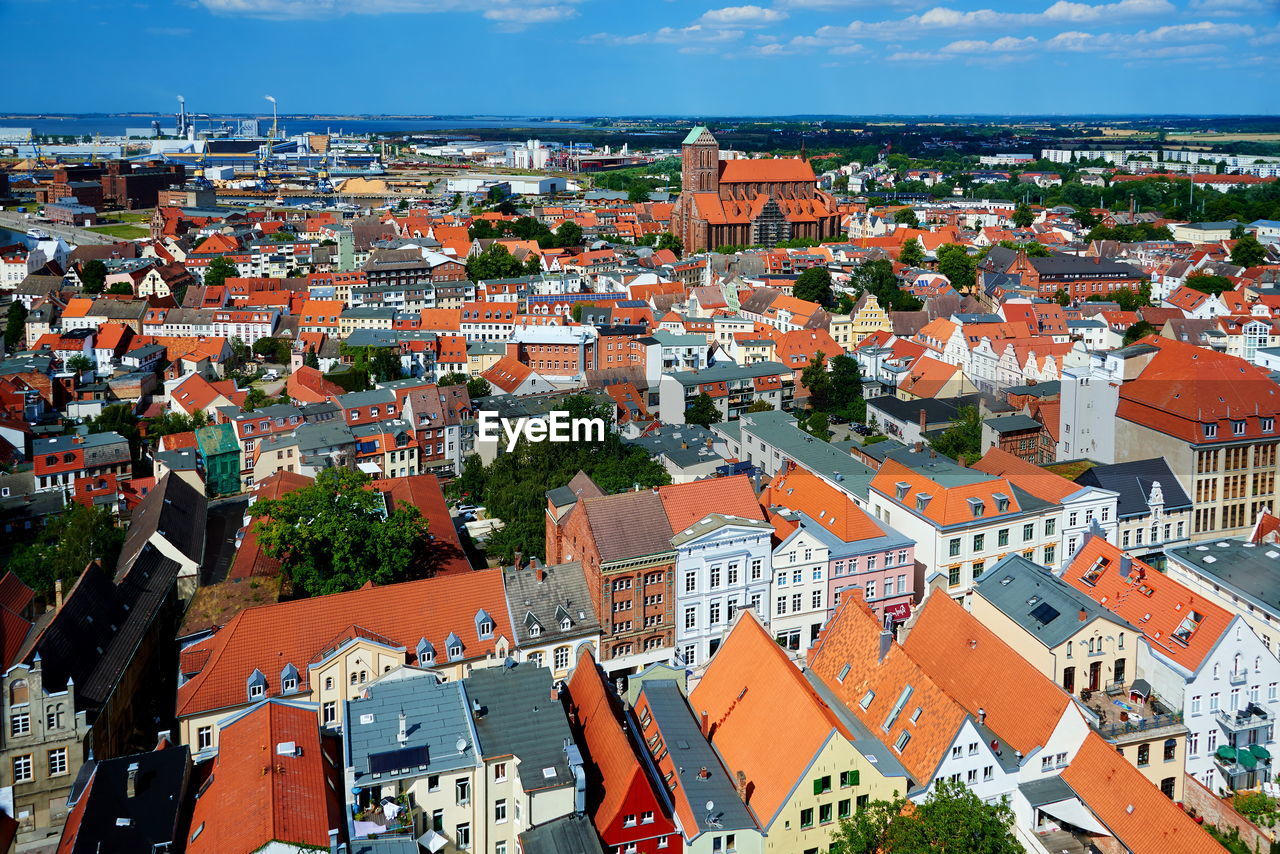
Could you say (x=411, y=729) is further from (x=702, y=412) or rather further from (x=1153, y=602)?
(x=702, y=412)

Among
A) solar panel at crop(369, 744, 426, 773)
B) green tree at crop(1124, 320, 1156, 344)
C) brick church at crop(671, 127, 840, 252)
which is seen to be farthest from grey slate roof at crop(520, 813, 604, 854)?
brick church at crop(671, 127, 840, 252)

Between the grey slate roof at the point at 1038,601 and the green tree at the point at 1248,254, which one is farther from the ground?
the green tree at the point at 1248,254

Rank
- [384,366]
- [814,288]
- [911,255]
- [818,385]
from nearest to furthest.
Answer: [818,385]
[384,366]
[814,288]
[911,255]

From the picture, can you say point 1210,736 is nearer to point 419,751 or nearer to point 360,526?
point 419,751

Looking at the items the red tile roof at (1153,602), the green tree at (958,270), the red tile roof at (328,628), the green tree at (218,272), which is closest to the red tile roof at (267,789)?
the red tile roof at (328,628)

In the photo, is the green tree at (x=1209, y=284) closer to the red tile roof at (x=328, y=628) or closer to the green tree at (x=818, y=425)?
the green tree at (x=818, y=425)

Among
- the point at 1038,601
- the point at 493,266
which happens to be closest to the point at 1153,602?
the point at 1038,601
